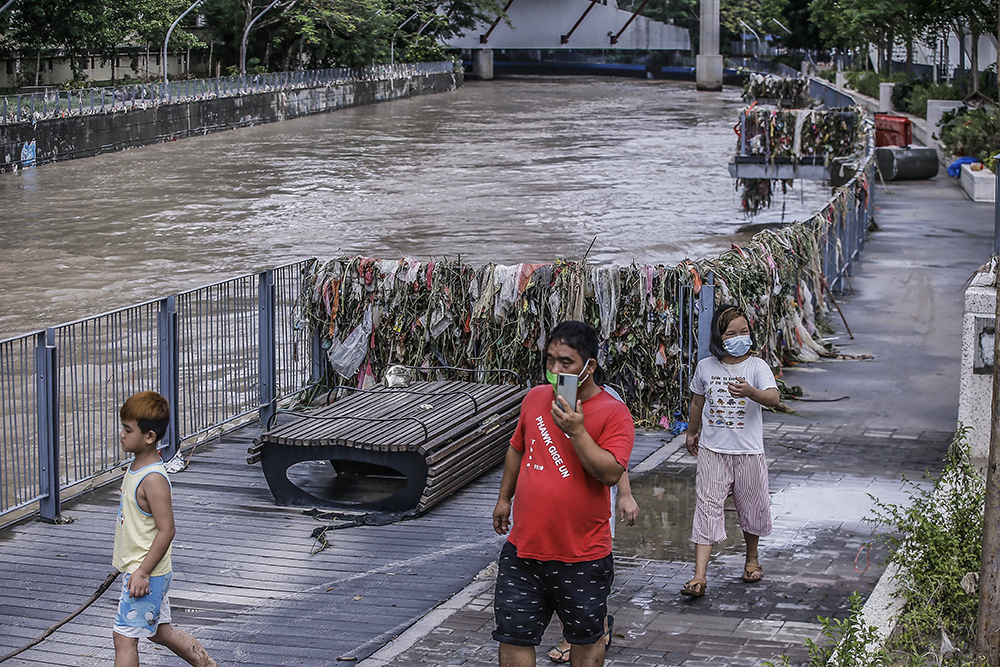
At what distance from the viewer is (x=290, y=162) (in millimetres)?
40031

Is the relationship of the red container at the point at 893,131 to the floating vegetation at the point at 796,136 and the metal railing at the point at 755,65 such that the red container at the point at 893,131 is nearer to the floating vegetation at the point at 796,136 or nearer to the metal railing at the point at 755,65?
the floating vegetation at the point at 796,136

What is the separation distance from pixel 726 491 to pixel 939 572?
4.28ft

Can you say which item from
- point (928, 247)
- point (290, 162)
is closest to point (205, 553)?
point (928, 247)

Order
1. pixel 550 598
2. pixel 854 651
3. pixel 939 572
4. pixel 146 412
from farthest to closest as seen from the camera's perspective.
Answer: pixel 939 572 < pixel 146 412 < pixel 854 651 < pixel 550 598

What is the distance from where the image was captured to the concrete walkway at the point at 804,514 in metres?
6.19

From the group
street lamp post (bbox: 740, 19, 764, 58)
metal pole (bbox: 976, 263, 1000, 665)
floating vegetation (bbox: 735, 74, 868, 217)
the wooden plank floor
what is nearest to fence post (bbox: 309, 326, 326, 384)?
the wooden plank floor

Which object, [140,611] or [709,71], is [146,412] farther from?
[709,71]

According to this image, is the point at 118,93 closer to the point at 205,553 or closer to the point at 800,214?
the point at 800,214

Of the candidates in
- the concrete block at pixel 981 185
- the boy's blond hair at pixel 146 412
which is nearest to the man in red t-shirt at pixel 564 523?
Result: the boy's blond hair at pixel 146 412

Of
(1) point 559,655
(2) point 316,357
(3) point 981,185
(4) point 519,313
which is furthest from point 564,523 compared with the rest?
(3) point 981,185

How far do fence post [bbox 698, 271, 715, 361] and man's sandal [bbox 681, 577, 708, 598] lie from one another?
Answer: 4215 mm

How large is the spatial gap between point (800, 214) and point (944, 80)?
24.9 m

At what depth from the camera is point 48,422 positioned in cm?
852

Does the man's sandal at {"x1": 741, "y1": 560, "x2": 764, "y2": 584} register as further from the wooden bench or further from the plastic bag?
the plastic bag
